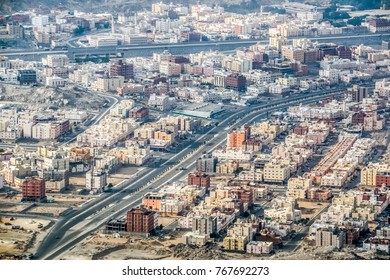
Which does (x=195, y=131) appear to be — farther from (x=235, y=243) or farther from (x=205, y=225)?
(x=235, y=243)

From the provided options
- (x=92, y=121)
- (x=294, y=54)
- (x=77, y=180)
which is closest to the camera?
(x=77, y=180)

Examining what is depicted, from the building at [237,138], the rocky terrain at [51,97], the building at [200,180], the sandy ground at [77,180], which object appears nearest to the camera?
the building at [200,180]

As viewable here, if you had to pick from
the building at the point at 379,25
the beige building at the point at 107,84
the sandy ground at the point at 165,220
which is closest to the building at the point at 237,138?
the sandy ground at the point at 165,220

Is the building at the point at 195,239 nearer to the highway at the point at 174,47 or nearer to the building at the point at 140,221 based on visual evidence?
the building at the point at 140,221

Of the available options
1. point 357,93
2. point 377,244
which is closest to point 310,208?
point 377,244

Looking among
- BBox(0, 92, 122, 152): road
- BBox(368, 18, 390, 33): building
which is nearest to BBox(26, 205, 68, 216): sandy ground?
BBox(0, 92, 122, 152): road

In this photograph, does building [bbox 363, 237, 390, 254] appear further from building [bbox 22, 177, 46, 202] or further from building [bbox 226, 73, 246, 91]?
building [bbox 226, 73, 246, 91]

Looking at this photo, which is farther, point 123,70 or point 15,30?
point 15,30
